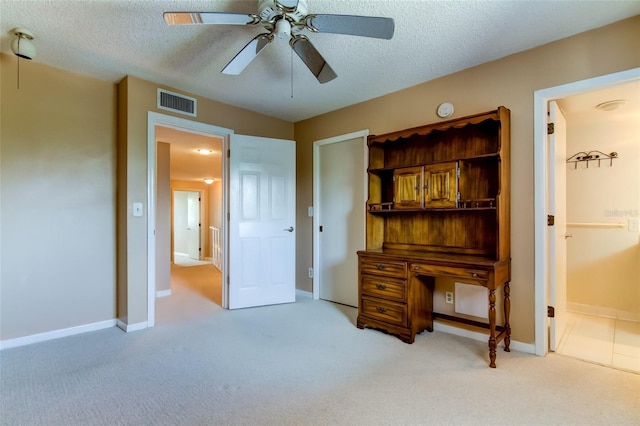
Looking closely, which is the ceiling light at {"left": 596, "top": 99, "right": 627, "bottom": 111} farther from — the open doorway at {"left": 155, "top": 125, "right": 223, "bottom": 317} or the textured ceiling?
the open doorway at {"left": 155, "top": 125, "right": 223, "bottom": 317}

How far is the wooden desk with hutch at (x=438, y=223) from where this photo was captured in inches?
97.1

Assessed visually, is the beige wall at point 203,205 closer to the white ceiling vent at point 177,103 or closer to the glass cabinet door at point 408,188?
the white ceiling vent at point 177,103

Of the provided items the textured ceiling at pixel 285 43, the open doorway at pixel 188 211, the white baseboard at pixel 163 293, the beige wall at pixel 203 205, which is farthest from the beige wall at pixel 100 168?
the beige wall at pixel 203 205

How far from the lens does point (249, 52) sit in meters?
2.01

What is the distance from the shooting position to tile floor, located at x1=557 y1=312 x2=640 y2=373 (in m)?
2.35

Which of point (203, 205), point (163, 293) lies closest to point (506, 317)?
point (163, 293)

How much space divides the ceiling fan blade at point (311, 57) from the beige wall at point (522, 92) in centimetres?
131

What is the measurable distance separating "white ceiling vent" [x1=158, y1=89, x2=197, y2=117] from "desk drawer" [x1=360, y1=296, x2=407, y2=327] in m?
2.61

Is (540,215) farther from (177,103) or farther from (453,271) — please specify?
(177,103)

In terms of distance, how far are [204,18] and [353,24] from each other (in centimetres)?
78

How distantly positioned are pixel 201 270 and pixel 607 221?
6.46m

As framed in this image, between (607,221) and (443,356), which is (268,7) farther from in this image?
(607,221)

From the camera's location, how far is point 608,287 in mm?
3369

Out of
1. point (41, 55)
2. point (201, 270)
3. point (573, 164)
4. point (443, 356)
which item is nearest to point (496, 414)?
point (443, 356)
